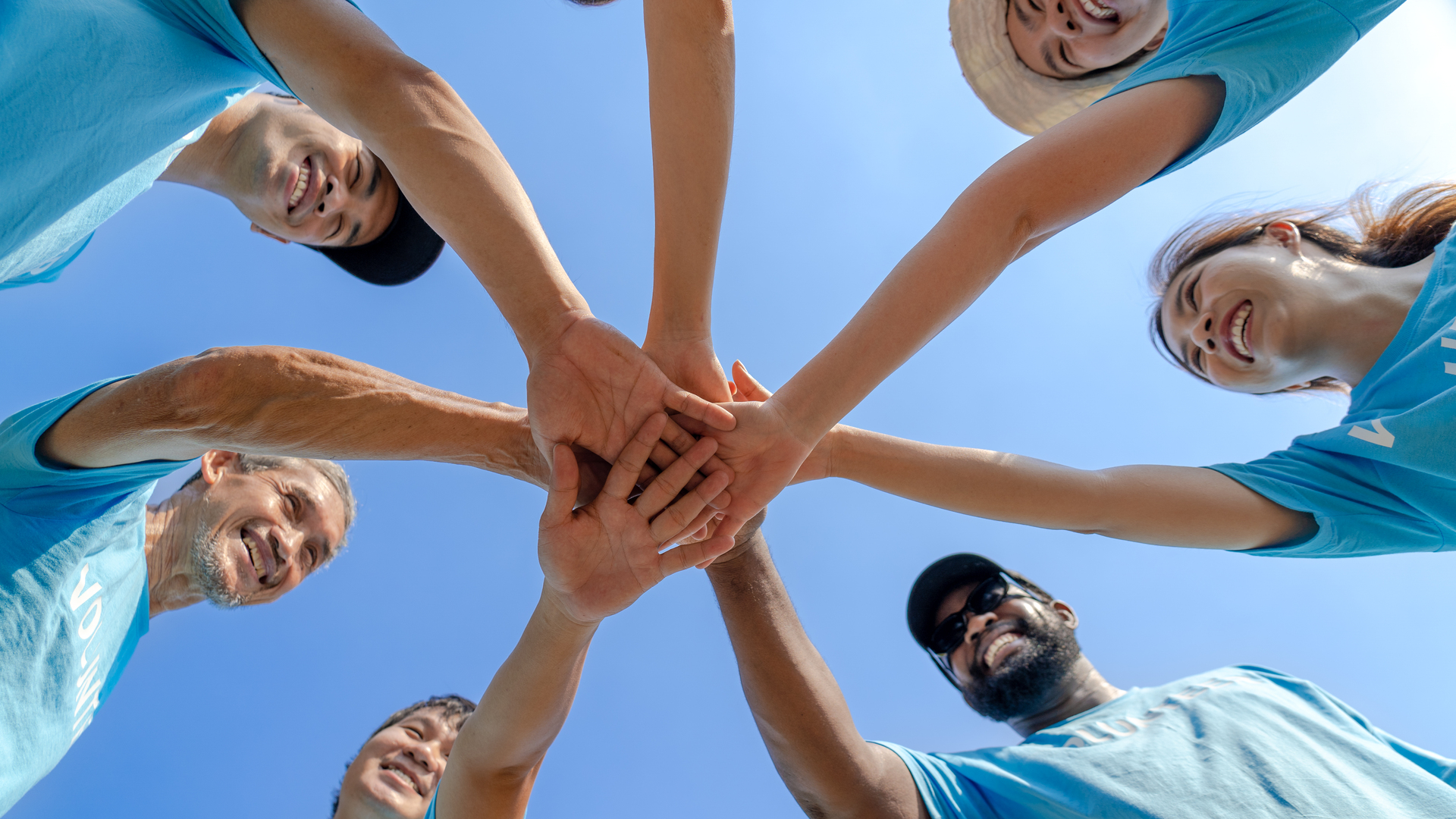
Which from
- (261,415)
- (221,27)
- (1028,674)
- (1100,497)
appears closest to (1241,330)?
(1100,497)

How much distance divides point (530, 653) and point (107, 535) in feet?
4.80

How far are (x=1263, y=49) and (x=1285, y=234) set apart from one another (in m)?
1.16

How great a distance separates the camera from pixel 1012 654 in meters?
3.56

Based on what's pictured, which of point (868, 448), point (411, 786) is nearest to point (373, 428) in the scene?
point (868, 448)

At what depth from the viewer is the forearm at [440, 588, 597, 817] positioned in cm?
223

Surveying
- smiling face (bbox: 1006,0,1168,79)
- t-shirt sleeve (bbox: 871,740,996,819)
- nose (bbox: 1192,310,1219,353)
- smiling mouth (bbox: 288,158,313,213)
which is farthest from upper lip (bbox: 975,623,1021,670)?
smiling mouth (bbox: 288,158,313,213)

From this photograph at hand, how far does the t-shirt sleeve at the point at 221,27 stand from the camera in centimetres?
186

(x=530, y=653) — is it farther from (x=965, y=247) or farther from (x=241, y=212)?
(x=241, y=212)

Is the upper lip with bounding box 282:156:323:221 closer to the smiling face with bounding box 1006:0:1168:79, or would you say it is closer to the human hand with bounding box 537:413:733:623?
the human hand with bounding box 537:413:733:623

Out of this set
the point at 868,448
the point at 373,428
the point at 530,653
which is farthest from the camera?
the point at 868,448

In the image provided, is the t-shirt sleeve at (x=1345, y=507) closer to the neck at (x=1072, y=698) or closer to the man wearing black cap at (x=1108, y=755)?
the man wearing black cap at (x=1108, y=755)

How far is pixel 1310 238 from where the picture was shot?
2.84 meters

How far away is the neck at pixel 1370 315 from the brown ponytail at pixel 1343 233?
4.8 inches

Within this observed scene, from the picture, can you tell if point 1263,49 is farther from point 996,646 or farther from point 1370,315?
point 996,646
